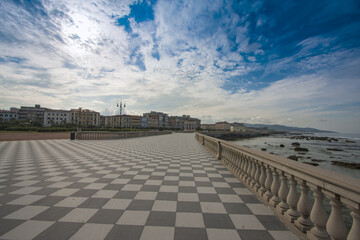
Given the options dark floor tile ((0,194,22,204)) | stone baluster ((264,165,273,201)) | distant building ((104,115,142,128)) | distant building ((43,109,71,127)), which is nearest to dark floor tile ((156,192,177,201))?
stone baluster ((264,165,273,201))

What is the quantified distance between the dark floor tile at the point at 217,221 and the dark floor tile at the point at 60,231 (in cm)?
187

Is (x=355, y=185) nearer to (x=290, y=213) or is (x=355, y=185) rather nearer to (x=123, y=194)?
(x=290, y=213)

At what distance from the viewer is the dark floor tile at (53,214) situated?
7.93 feet

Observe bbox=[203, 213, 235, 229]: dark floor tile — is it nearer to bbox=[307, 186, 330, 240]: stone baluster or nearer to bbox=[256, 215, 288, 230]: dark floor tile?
bbox=[256, 215, 288, 230]: dark floor tile

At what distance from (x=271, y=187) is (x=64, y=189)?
14.3 ft

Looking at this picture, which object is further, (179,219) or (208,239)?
(179,219)

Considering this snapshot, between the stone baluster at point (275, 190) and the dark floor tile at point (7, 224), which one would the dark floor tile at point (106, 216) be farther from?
the stone baluster at point (275, 190)

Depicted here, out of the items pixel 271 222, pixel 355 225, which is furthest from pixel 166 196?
pixel 355 225

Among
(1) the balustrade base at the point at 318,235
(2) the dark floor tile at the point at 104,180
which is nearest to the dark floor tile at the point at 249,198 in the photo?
(1) the balustrade base at the point at 318,235

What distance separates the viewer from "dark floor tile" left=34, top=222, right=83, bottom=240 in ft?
6.57

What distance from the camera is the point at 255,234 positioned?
2150mm

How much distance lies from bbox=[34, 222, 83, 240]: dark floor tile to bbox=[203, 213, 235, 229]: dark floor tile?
187 cm

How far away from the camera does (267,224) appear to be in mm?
2379

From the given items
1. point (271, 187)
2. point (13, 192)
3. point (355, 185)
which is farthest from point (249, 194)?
point (13, 192)
